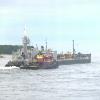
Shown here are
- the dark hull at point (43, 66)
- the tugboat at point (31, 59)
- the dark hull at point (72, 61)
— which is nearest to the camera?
the dark hull at point (43, 66)

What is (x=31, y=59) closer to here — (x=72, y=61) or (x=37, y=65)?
(x=37, y=65)

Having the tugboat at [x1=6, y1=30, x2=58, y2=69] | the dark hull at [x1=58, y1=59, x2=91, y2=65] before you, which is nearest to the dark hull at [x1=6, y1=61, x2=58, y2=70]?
the tugboat at [x1=6, y1=30, x2=58, y2=69]

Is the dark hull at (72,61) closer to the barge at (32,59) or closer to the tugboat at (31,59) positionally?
the barge at (32,59)

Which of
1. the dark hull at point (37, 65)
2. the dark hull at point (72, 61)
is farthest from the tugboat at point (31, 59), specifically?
the dark hull at point (72, 61)

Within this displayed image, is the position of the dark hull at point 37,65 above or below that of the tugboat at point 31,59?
below

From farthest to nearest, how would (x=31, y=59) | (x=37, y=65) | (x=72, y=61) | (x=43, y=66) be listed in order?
(x=72, y=61) < (x=31, y=59) < (x=43, y=66) < (x=37, y=65)

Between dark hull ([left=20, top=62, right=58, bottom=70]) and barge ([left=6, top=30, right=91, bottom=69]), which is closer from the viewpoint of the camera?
dark hull ([left=20, top=62, right=58, bottom=70])

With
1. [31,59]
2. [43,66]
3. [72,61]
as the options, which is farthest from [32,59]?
[72,61]

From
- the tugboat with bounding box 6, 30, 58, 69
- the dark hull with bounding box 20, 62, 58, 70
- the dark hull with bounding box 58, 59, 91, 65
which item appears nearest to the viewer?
the dark hull with bounding box 20, 62, 58, 70

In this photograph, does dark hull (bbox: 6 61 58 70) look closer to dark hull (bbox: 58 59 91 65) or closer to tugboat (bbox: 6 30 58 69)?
tugboat (bbox: 6 30 58 69)

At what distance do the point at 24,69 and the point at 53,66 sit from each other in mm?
11442

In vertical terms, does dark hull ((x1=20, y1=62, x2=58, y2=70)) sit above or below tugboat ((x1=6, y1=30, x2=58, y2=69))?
below

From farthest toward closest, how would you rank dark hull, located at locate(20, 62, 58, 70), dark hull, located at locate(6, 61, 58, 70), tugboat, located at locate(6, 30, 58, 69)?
tugboat, located at locate(6, 30, 58, 69) < dark hull, located at locate(6, 61, 58, 70) < dark hull, located at locate(20, 62, 58, 70)

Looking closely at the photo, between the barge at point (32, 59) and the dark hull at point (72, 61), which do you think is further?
the dark hull at point (72, 61)
